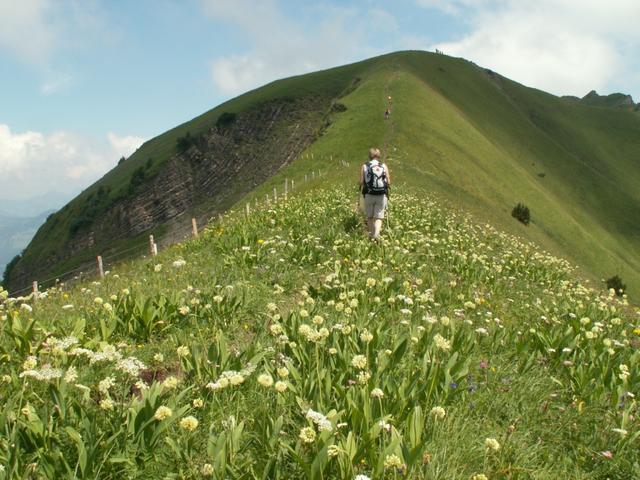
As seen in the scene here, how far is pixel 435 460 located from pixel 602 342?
4.44 meters

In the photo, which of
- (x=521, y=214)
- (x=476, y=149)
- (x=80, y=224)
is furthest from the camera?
(x=80, y=224)

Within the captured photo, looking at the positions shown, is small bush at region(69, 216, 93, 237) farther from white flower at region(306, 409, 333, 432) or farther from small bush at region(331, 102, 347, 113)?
white flower at region(306, 409, 333, 432)

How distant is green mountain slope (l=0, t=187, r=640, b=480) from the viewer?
127 inches

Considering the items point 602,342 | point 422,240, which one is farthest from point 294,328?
point 422,240

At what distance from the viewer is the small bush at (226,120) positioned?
93.3 meters

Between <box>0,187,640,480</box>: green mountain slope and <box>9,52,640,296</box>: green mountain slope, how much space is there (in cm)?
2618

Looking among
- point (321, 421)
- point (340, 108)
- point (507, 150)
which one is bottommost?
point (321, 421)

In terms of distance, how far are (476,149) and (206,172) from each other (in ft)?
155

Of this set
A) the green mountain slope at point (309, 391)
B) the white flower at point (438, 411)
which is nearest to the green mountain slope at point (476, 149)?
the green mountain slope at point (309, 391)

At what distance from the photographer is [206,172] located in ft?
282

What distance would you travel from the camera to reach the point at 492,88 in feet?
347

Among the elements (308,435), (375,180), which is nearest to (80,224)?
(375,180)

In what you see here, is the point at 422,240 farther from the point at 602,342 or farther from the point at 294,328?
the point at 294,328

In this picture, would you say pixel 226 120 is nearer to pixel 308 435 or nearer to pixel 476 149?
pixel 476 149
